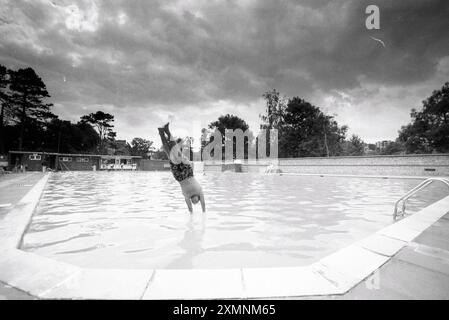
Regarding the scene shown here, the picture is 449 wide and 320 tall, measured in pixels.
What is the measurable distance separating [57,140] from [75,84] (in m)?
18.4

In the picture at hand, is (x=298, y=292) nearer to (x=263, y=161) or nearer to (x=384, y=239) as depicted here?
(x=384, y=239)

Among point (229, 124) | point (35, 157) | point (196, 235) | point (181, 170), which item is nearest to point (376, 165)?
point (181, 170)

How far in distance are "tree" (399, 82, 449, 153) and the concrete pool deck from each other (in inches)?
1738

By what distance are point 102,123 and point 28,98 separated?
841 inches

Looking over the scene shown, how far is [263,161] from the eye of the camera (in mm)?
39469

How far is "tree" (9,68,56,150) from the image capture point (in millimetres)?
39688

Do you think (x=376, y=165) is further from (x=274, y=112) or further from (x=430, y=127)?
(x=274, y=112)

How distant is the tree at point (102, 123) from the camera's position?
202 ft

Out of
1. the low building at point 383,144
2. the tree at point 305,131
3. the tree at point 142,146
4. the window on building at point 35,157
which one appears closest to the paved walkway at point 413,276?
the tree at point 305,131

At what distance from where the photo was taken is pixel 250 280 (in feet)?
6.91

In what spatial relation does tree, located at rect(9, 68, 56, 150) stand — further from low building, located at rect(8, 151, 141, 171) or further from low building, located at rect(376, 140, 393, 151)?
low building, located at rect(376, 140, 393, 151)

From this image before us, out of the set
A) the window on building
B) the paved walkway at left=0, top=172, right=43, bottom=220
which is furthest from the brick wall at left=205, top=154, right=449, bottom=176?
the window on building

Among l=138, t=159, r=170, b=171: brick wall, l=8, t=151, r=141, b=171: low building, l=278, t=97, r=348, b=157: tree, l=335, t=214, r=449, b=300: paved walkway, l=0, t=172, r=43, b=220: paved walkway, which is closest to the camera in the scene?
l=335, t=214, r=449, b=300: paved walkway

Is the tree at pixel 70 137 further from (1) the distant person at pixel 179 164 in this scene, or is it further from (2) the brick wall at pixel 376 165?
(1) the distant person at pixel 179 164
